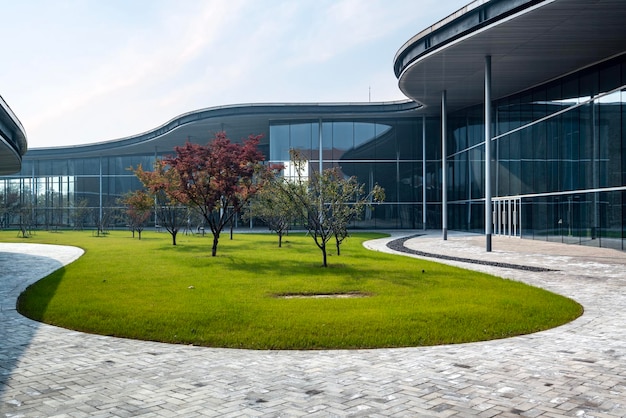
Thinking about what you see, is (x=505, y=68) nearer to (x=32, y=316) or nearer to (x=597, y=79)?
(x=597, y=79)

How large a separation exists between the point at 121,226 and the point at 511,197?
47.3 metres

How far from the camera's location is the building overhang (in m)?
21.3

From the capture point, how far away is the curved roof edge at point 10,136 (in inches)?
754

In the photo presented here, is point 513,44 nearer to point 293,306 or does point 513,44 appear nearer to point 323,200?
point 323,200

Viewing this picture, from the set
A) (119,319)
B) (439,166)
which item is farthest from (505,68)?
(119,319)

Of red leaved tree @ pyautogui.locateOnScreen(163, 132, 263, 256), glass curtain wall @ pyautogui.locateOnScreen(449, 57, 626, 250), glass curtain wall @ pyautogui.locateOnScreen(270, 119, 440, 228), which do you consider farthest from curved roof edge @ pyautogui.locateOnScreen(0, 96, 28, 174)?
glass curtain wall @ pyautogui.locateOnScreen(270, 119, 440, 228)

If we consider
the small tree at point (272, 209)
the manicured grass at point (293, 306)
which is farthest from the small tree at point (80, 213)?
the manicured grass at point (293, 306)

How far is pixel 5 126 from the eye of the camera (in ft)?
67.8

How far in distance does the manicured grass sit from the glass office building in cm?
1167

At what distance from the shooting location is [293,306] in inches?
434

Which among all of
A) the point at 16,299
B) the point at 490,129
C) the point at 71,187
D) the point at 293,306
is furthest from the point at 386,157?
the point at 71,187

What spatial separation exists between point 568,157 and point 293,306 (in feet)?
73.2

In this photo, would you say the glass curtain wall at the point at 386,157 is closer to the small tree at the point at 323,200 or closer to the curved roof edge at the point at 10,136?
the curved roof edge at the point at 10,136

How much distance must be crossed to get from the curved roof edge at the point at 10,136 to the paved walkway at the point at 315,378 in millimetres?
12095
